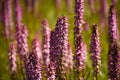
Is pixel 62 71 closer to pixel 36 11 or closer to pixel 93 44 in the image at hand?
pixel 93 44

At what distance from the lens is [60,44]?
35.0 ft

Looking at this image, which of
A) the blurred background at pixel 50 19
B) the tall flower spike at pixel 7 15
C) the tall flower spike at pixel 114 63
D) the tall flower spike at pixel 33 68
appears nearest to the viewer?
the tall flower spike at pixel 114 63

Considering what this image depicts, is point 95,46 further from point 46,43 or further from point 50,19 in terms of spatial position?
point 50,19

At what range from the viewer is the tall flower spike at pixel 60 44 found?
10562 millimetres

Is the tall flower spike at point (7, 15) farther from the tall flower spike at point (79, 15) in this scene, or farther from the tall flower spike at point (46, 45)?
the tall flower spike at point (79, 15)

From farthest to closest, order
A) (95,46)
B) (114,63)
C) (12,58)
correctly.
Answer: (12,58), (95,46), (114,63)

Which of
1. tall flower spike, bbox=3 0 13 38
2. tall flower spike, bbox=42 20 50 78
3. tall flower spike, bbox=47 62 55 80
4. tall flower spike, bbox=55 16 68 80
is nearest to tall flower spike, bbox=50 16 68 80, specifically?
tall flower spike, bbox=55 16 68 80

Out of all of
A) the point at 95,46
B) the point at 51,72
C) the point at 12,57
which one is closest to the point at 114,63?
the point at 95,46

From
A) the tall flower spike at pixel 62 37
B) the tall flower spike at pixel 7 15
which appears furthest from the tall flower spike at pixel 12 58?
the tall flower spike at pixel 7 15

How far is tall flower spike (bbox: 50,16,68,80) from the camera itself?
10562 millimetres

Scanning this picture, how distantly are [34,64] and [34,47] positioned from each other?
222cm

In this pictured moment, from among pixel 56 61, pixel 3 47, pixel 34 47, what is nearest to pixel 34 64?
pixel 56 61

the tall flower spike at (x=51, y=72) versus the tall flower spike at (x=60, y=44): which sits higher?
the tall flower spike at (x=60, y=44)

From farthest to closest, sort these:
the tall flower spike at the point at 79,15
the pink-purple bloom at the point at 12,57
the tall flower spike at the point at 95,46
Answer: the pink-purple bloom at the point at 12,57, the tall flower spike at the point at 79,15, the tall flower spike at the point at 95,46
